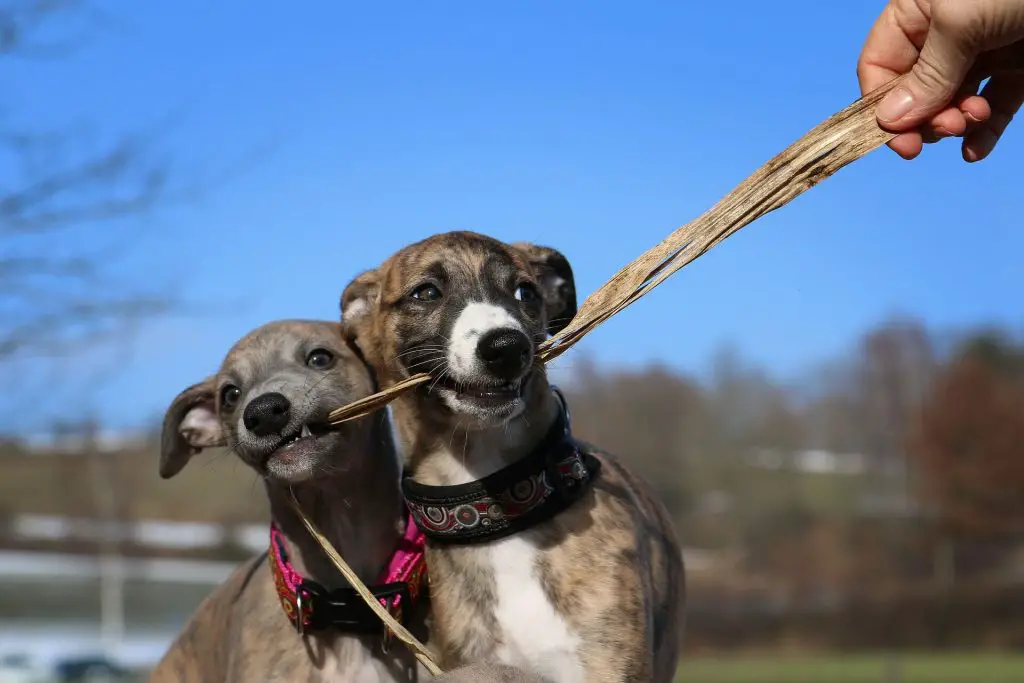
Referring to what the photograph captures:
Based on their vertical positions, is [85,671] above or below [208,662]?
above

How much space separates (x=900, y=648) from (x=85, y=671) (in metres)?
29.7

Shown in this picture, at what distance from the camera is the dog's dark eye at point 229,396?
185 inches

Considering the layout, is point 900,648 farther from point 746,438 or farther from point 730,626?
point 746,438

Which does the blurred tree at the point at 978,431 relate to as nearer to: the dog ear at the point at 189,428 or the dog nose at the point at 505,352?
the dog ear at the point at 189,428

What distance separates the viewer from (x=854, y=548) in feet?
144

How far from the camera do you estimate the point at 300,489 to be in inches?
183

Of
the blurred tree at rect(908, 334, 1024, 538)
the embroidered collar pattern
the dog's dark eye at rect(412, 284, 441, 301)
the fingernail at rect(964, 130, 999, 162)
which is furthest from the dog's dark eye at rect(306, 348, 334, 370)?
the blurred tree at rect(908, 334, 1024, 538)

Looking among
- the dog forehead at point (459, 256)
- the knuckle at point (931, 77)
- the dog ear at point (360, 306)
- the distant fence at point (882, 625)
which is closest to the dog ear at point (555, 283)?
the dog forehead at point (459, 256)

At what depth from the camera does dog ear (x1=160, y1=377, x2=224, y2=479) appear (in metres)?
5.05

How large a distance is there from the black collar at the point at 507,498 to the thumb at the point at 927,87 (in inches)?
67.7

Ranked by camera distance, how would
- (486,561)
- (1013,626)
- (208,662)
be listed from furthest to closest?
(1013,626), (208,662), (486,561)

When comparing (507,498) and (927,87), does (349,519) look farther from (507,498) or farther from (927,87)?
(927,87)

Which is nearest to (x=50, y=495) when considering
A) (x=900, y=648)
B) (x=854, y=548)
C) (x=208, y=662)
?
(x=208, y=662)

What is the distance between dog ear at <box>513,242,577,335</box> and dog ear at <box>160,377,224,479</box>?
5.25 feet
